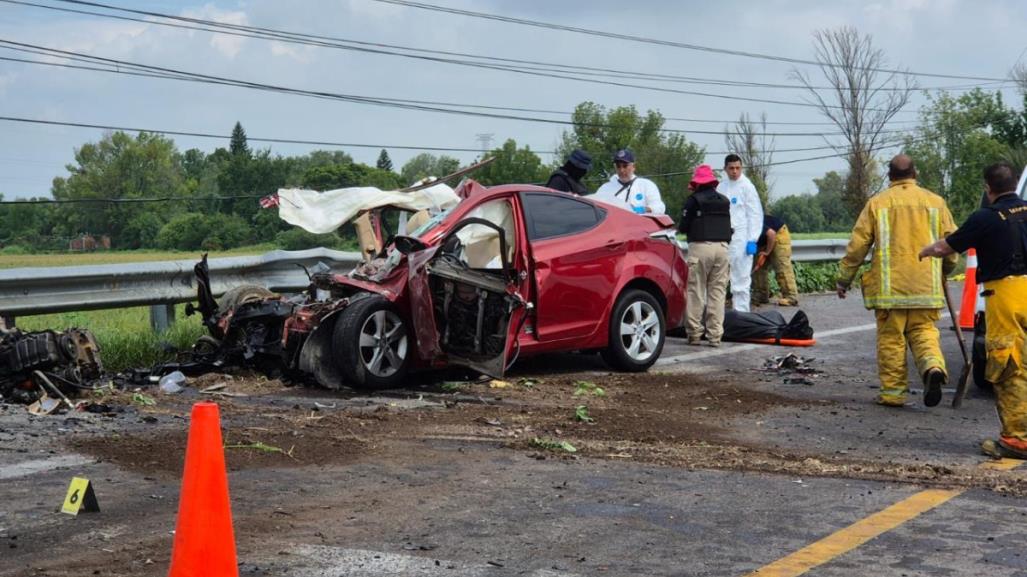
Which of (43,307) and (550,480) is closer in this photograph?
(550,480)

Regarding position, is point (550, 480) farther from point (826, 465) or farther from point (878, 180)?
point (878, 180)

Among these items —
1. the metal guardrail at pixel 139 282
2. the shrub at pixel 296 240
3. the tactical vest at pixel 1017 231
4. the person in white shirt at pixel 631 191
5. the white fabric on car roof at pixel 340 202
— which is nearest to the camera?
the tactical vest at pixel 1017 231

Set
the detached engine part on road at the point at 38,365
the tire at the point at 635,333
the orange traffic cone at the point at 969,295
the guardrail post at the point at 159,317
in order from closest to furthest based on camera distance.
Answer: the detached engine part on road at the point at 38,365, the tire at the point at 635,333, the orange traffic cone at the point at 969,295, the guardrail post at the point at 159,317

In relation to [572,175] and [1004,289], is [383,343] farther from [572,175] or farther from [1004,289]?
[1004,289]

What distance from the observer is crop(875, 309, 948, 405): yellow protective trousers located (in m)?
9.44

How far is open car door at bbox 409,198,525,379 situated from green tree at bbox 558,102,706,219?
92.0 m

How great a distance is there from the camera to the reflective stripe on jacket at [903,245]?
9.51 metres

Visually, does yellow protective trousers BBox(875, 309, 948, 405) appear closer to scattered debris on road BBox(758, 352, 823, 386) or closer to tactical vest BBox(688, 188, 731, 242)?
scattered debris on road BBox(758, 352, 823, 386)

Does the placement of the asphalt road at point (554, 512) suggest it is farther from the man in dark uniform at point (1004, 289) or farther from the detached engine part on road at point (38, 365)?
the detached engine part on road at point (38, 365)

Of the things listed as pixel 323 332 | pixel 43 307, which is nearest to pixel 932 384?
pixel 323 332

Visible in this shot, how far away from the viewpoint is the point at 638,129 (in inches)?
4505

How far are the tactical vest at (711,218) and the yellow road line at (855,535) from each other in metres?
7.22

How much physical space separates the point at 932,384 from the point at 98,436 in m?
5.69

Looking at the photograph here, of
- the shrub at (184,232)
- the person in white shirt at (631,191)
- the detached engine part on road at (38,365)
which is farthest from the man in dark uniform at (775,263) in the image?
the shrub at (184,232)
